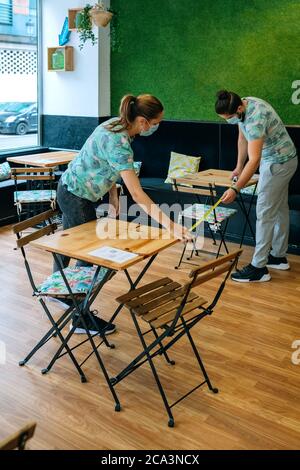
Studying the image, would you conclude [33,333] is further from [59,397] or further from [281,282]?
[281,282]

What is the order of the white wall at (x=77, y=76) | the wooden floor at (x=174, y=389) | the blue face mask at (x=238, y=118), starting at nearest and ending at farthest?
1. the wooden floor at (x=174, y=389)
2. the blue face mask at (x=238, y=118)
3. the white wall at (x=77, y=76)

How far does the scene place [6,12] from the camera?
655cm

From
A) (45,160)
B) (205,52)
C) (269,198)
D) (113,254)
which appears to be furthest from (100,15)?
(113,254)

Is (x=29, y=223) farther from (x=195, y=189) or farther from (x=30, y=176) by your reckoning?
(x=30, y=176)

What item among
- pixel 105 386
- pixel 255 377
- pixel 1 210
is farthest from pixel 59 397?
pixel 1 210

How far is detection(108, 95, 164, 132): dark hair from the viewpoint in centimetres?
283

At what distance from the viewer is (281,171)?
4.35 m

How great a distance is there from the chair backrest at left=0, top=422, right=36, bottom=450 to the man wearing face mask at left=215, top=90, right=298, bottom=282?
2.94m

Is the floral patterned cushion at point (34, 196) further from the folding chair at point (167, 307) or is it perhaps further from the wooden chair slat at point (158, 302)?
the wooden chair slat at point (158, 302)

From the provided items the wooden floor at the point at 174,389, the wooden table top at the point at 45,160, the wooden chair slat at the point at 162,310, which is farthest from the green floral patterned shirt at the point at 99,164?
the wooden table top at the point at 45,160

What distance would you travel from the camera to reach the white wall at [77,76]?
6.62 meters

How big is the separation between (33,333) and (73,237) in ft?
3.09

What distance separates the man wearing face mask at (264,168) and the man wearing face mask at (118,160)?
4.27 ft

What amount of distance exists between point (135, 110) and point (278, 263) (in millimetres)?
2567
